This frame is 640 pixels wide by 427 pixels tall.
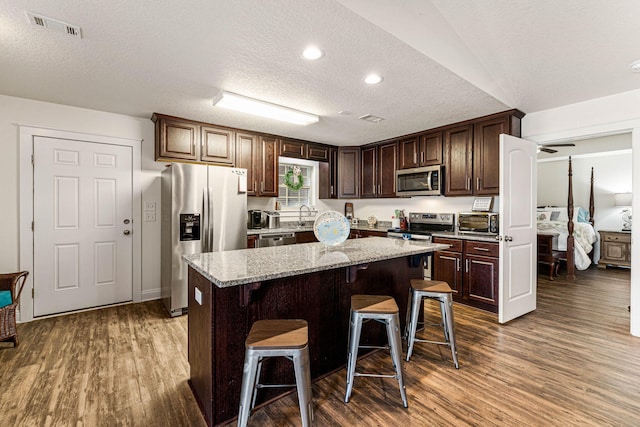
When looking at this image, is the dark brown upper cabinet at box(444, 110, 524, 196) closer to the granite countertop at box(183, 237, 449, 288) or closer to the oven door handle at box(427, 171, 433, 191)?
the oven door handle at box(427, 171, 433, 191)

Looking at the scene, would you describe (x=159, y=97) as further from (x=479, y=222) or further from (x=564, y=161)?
(x=564, y=161)

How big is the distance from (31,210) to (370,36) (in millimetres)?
3822

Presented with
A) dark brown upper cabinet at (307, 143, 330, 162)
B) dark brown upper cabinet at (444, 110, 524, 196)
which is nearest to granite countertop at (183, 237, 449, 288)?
dark brown upper cabinet at (444, 110, 524, 196)

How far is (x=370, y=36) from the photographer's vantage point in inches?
76.6

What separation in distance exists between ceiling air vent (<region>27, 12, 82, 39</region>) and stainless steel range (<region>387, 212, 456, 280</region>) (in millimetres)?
3857

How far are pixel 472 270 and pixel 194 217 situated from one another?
3361 mm

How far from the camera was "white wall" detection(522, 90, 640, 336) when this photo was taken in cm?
290

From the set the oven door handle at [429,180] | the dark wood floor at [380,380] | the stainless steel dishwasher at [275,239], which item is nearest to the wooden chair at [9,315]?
the dark wood floor at [380,380]

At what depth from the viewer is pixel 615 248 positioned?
586 cm

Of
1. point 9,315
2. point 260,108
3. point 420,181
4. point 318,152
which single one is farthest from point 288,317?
point 318,152

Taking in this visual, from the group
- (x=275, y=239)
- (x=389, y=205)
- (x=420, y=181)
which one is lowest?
(x=275, y=239)

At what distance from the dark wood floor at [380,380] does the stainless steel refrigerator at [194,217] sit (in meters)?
0.51

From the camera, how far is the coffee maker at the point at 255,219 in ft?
14.6

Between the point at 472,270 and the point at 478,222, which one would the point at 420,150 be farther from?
the point at 472,270
